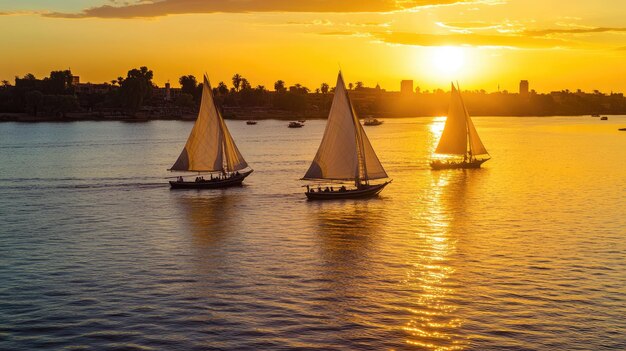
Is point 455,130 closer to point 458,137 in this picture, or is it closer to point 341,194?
point 458,137

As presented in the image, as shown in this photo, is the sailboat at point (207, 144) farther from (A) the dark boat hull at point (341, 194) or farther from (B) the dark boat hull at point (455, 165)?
(B) the dark boat hull at point (455, 165)

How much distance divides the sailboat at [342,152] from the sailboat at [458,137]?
116 feet

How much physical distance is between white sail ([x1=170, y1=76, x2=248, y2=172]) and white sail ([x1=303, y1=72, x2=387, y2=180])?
14578 millimetres

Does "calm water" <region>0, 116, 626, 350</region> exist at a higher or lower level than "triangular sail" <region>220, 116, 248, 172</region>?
lower

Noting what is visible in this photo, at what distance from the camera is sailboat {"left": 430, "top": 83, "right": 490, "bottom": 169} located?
110 metres

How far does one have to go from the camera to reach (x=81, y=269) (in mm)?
46562

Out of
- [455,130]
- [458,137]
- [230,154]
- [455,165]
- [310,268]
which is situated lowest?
[310,268]

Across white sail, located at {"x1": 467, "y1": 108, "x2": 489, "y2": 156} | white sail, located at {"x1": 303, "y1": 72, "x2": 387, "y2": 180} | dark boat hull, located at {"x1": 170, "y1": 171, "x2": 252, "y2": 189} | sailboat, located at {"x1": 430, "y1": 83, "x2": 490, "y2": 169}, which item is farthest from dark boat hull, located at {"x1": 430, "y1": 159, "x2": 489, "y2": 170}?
white sail, located at {"x1": 303, "y1": 72, "x2": 387, "y2": 180}

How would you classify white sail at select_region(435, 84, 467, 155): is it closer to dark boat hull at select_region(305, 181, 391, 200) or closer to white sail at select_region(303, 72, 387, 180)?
dark boat hull at select_region(305, 181, 391, 200)

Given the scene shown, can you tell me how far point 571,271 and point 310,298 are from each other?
1644 cm

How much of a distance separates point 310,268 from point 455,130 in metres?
67.7

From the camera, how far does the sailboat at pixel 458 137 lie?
10956 centimetres

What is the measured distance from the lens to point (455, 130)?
11025 cm

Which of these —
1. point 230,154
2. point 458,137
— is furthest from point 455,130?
point 230,154
